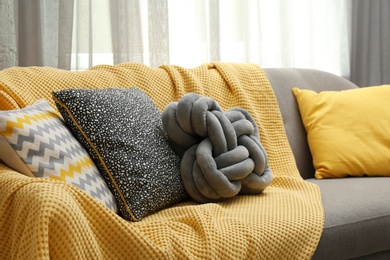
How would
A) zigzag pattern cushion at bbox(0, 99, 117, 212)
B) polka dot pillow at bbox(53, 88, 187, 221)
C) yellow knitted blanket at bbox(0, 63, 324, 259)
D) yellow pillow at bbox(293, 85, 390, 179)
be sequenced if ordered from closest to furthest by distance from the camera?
yellow knitted blanket at bbox(0, 63, 324, 259), zigzag pattern cushion at bbox(0, 99, 117, 212), polka dot pillow at bbox(53, 88, 187, 221), yellow pillow at bbox(293, 85, 390, 179)

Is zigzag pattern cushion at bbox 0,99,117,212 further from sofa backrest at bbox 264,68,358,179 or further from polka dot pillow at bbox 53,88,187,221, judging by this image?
sofa backrest at bbox 264,68,358,179

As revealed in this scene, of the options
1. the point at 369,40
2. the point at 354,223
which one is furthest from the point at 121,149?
the point at 369,40

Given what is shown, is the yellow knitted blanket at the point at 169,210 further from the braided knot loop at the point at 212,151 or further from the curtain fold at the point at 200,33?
the curtain fold at the point at 200,33

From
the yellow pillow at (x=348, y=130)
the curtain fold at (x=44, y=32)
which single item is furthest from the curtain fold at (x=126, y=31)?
the yellow pillow at (x=348, y=130)

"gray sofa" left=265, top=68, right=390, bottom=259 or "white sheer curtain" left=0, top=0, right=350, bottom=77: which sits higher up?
"white sheer curtain" left=0, top=0, right=350, bottom=77

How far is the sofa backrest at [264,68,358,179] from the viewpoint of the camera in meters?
2.24

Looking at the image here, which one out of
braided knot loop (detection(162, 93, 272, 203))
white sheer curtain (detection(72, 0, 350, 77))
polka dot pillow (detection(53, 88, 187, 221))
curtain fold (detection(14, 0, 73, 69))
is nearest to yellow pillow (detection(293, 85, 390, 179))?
braided knot loop (detection(162, 93, 272, 203))

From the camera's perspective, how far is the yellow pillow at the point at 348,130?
6.89 ft

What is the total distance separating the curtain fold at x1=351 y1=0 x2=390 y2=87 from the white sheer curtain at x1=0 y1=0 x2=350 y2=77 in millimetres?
66

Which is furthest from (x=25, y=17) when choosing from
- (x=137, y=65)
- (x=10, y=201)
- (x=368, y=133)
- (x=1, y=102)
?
(x=368, y=133)

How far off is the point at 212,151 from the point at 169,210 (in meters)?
0.23

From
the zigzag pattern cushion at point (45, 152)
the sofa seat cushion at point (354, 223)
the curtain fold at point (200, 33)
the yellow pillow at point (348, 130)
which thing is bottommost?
the sofa seat cushion at point (354, 223)

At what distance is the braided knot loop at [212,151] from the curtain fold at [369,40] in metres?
1.70

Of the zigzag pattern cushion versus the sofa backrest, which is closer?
the zigzag pattern cushion
